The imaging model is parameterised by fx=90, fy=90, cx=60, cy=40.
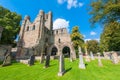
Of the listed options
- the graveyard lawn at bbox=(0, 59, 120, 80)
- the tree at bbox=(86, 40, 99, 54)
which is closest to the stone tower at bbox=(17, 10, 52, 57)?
the graveyard lawn at bbox=(0, 59, 120, 80)

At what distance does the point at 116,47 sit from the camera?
29.4m

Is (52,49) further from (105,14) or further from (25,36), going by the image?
(105,14)

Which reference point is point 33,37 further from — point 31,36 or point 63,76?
point 63,76

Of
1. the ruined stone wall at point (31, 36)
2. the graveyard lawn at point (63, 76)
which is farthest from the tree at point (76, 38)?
the graveyard lawn at point (63, 76)

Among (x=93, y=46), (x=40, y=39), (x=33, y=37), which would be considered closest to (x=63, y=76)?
(x=40, y=39)

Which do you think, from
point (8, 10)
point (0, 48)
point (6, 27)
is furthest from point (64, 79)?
point (8, 10)

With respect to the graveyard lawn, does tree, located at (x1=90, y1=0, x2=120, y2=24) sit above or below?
above

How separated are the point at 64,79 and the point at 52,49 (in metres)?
29.7

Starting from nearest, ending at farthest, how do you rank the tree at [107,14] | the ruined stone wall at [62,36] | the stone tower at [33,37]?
the tree at [107,14] → the stone tower at [33,37] → the ruined stone wall at [62,36]

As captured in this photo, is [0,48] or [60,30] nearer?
[0,48]

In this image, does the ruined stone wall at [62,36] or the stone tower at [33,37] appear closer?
the stone tower at [33,37]

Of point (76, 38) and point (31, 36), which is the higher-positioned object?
point (31, 36)

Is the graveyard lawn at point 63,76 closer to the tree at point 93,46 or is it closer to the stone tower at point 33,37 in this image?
the stone tower at point 33,37

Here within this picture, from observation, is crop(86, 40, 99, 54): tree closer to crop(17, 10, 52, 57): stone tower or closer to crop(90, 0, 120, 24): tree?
crop(17, 10, 52, 57): stone tower
